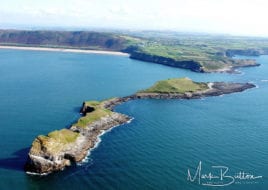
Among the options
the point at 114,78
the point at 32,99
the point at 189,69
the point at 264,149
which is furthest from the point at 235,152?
the point at 189,69

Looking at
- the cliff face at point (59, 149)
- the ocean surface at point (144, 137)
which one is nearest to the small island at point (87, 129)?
the cliff face at point (59, 149)

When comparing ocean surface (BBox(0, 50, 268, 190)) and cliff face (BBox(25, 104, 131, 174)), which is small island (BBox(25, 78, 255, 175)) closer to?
cliff face (BBox(25, 104, 131, 174))

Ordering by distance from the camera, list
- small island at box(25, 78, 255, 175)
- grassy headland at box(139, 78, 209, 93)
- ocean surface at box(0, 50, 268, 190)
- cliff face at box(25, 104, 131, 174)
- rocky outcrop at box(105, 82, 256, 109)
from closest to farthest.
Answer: ocean surface at box(0, 50, 268, 190) → cliff face at box(25, 104, 131, 174) → small island at box(25, 78, 255, 175) → rocky outcrop at box(105, 82, 256, 109) → grassy headland at box(139, 78, 209, 93)

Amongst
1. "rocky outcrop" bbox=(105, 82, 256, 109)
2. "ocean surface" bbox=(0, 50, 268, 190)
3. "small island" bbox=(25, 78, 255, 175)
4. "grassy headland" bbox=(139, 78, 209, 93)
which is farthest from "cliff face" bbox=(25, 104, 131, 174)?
"grassy headland" bbox=(139, 78, 209, 93)

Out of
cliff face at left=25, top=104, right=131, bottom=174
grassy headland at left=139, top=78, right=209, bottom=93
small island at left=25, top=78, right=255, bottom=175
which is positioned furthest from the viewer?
grassy headland at left=139, top=78, right=209, bottom=93

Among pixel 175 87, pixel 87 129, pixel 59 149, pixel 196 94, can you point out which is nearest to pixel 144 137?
pixel 87 129

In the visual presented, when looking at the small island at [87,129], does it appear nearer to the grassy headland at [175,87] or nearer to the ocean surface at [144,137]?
the grassy headland at [175,87]
